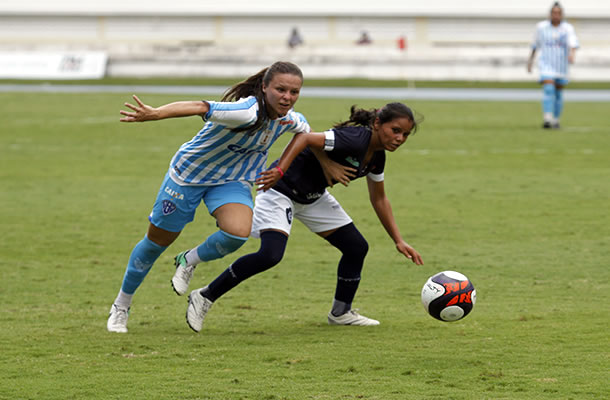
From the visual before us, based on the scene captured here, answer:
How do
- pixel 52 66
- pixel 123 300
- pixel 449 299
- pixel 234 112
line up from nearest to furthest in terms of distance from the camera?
pixel 234 112, pixel 449 299, pixel 123 300, pixel 52 66

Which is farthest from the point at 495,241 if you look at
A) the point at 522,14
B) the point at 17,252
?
the point at 522,14

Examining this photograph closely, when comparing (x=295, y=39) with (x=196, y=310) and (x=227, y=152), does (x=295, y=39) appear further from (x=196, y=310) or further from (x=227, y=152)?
(x=196, y=310)

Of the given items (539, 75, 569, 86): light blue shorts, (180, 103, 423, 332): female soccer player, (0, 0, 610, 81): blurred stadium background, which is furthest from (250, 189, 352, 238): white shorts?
(0, 0, 610, 81): blurred stadium background

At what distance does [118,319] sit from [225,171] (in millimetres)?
1129

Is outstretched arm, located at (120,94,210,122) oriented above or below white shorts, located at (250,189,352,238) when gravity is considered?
above

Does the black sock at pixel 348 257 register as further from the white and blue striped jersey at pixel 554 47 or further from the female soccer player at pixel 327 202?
the white and blue striped jersey at pixel 554 47

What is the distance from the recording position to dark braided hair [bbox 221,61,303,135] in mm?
5984

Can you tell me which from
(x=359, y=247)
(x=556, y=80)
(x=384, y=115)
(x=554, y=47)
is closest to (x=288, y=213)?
(x=359, y=247)

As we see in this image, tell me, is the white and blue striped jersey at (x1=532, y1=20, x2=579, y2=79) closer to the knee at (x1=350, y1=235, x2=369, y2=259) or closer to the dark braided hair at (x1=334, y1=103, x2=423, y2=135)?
the knee at (x1=350, y1=235, x2=369, y2=259)

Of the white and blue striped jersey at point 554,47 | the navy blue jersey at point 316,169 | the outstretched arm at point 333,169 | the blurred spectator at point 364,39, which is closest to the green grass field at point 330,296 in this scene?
the navy blue jersey at point 316,169

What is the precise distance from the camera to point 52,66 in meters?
39.3

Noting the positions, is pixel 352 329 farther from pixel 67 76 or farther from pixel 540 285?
pixel 67 76

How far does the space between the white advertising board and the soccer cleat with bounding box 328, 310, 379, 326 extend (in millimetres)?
33860

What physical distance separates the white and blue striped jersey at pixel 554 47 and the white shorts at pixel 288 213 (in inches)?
561
